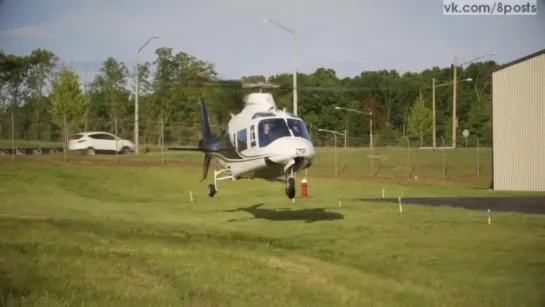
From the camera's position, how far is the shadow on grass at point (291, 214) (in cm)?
2109

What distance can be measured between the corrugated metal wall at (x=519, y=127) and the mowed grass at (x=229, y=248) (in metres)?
2.60

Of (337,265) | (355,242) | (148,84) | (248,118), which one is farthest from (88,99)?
(337,265)

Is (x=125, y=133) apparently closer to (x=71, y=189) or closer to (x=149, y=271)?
(x=71, y=189)

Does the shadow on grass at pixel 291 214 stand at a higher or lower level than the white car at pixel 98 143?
lower

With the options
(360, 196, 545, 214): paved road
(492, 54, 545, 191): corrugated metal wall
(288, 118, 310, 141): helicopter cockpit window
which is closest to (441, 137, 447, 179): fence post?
(360, 196, 545, 214): paved road

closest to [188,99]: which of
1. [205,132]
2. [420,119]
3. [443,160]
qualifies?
[205,132]

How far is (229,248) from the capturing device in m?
14.9

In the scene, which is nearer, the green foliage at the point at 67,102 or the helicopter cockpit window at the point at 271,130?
the helicopter cockpit window at the point at 271,130

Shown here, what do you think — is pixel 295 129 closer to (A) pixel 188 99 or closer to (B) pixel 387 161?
(A) pixel 188 99

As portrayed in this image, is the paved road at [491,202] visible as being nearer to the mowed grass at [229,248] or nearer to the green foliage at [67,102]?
the mowed grass at [229,248]

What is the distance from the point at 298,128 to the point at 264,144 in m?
0.91

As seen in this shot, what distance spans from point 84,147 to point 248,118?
19.3 ft

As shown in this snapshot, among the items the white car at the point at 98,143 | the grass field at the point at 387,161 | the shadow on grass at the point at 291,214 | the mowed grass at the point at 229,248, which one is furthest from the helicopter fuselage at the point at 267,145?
the white car at the point at 98,143

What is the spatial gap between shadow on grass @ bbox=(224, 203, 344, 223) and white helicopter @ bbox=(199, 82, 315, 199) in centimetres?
233
